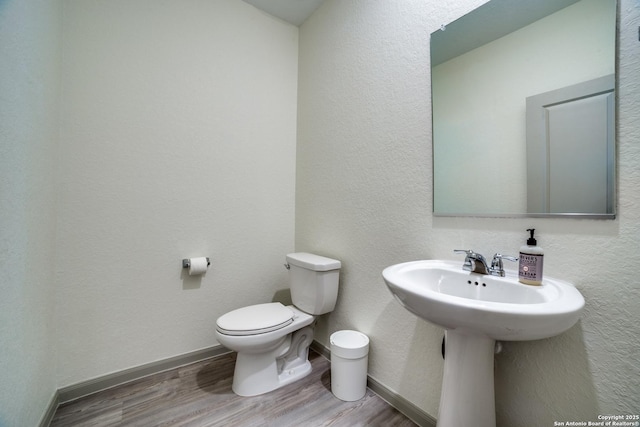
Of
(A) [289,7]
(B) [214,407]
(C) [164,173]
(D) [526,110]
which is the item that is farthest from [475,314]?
(A) [289,7]

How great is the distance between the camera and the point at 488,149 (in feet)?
3.46

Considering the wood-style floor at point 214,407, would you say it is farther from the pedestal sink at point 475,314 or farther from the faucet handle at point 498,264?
the faucet handle at point 498,264

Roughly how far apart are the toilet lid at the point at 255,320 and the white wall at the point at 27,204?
0.71m

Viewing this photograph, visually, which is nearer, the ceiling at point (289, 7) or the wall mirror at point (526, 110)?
the wall mirror at point (526, 110)

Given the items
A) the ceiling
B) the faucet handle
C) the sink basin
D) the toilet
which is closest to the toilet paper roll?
the toilet

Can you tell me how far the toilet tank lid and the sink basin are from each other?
60cm

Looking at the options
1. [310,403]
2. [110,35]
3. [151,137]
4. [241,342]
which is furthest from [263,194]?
[310,403]

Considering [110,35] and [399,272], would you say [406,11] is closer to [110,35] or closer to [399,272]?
[399,272]

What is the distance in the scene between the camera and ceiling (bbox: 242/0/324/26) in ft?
6.04

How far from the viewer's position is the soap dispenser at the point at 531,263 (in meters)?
0.80

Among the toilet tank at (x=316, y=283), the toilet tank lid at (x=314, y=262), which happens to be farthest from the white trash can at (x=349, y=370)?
the toilet tank lid at (x=314, y=262)

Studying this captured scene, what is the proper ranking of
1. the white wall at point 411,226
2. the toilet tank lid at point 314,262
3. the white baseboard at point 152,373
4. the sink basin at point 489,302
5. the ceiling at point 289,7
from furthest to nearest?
the ceiling at point 289,7
the toilet tank lid at point 314,262
the white baseboard at point 152,373
the white wall at point 411,226
the sink basin at point 489,302

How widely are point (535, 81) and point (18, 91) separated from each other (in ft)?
6.16

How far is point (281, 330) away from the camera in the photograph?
4.53 feet
